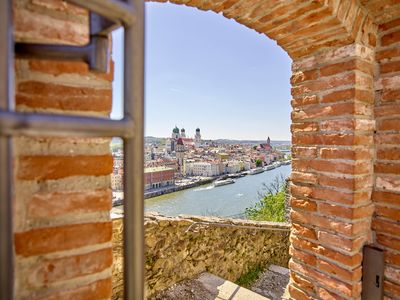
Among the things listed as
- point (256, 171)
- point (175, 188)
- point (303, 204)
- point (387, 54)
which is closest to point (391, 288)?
point (303, 204)

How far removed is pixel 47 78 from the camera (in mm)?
559

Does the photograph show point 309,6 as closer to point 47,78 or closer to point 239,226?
point 47,78

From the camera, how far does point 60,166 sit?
0.56 meters

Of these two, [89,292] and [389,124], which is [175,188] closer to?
[389,124]

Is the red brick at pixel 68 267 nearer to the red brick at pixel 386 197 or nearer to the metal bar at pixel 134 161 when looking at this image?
the metal bar at pixel 134 161

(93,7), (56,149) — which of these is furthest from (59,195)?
(93,7)

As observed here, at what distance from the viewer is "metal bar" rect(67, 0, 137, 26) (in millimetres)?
352

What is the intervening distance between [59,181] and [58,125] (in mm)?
288

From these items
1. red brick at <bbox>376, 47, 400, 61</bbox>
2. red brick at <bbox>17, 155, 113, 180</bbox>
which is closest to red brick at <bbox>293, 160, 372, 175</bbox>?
red brick at <bbox>376, 47, 400, 61</bbox>

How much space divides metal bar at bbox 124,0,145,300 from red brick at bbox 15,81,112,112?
25 cm

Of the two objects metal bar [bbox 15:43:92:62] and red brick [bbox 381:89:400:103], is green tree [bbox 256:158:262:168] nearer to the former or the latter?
red brick [bbox 381:89:400:103]

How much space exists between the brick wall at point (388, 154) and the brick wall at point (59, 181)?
121cm

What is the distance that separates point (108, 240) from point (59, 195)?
0.51 ft

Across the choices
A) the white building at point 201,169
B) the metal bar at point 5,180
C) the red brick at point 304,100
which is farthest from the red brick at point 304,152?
the white building at point 201,169
